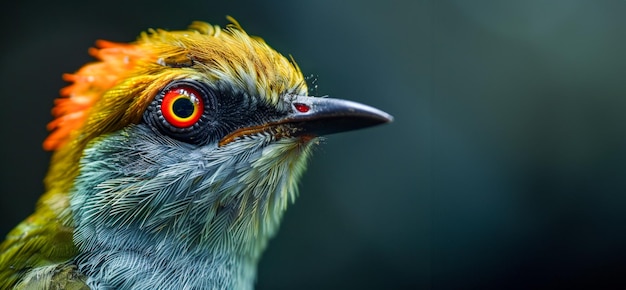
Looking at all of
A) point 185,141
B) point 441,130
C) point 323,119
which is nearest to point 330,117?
point 323,119

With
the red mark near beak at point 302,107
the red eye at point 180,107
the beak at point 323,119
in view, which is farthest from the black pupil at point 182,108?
the red mark near beak at point 302,107

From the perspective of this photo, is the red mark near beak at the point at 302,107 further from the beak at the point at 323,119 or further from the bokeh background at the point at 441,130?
the bokeh background at the point at 441,130

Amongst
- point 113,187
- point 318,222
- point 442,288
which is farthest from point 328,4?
point 113,187

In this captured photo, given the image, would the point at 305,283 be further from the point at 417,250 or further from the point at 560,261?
the point at 560,261

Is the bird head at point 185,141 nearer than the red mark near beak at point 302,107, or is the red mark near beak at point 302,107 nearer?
the bird head at point 185,141

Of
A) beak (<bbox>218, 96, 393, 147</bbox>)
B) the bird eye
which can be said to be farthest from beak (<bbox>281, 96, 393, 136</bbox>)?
the bird eye

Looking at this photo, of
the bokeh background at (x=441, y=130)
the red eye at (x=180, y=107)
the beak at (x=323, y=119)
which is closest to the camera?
the red eye at (x=180, y=107)

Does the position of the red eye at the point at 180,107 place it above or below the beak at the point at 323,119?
above

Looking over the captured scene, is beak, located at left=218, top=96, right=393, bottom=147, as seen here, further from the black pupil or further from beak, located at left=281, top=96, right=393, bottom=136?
the black pupil

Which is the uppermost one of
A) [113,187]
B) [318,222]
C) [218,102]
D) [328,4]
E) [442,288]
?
[328,4]
